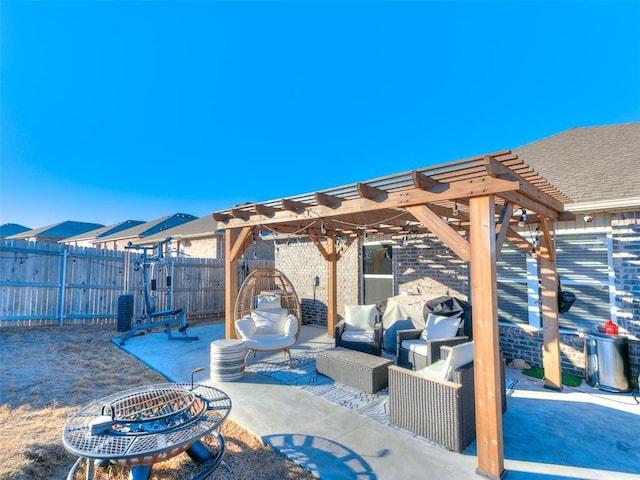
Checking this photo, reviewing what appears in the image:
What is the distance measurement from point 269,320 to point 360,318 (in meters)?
1.86

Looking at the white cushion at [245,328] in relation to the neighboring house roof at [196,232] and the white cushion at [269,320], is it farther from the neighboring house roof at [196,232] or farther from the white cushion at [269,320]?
the neighboring house roof at [196,232]

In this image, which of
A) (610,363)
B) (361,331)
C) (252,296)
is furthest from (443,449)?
(252,296)

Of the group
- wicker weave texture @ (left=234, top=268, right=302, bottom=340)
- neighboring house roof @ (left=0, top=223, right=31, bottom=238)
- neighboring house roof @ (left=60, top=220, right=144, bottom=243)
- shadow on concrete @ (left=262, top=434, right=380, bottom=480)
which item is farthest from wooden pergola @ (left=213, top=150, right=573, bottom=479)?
neighboring house roof @ (left=0, top=223, right=31, bottom=238)

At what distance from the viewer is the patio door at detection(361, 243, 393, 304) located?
786cm

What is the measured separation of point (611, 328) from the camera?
14.9ft

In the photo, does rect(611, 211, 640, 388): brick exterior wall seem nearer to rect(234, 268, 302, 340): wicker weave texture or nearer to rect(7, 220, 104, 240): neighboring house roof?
rect(234, 268, 302, 340): wicker weave texture

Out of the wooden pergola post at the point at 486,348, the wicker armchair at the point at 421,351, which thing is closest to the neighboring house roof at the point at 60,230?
the wicker armchair at the point at 421,351

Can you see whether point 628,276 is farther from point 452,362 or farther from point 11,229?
point 11,229

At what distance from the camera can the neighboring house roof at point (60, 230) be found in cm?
2702

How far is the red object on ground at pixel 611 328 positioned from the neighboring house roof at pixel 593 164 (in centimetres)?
171

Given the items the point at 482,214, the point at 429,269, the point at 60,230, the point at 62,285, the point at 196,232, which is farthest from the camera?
the point at 60,230

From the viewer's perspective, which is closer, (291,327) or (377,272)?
(291,327)

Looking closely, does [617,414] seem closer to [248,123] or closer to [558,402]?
[558,402]

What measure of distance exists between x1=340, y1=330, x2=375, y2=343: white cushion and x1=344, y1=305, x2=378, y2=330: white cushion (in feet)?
0.62
